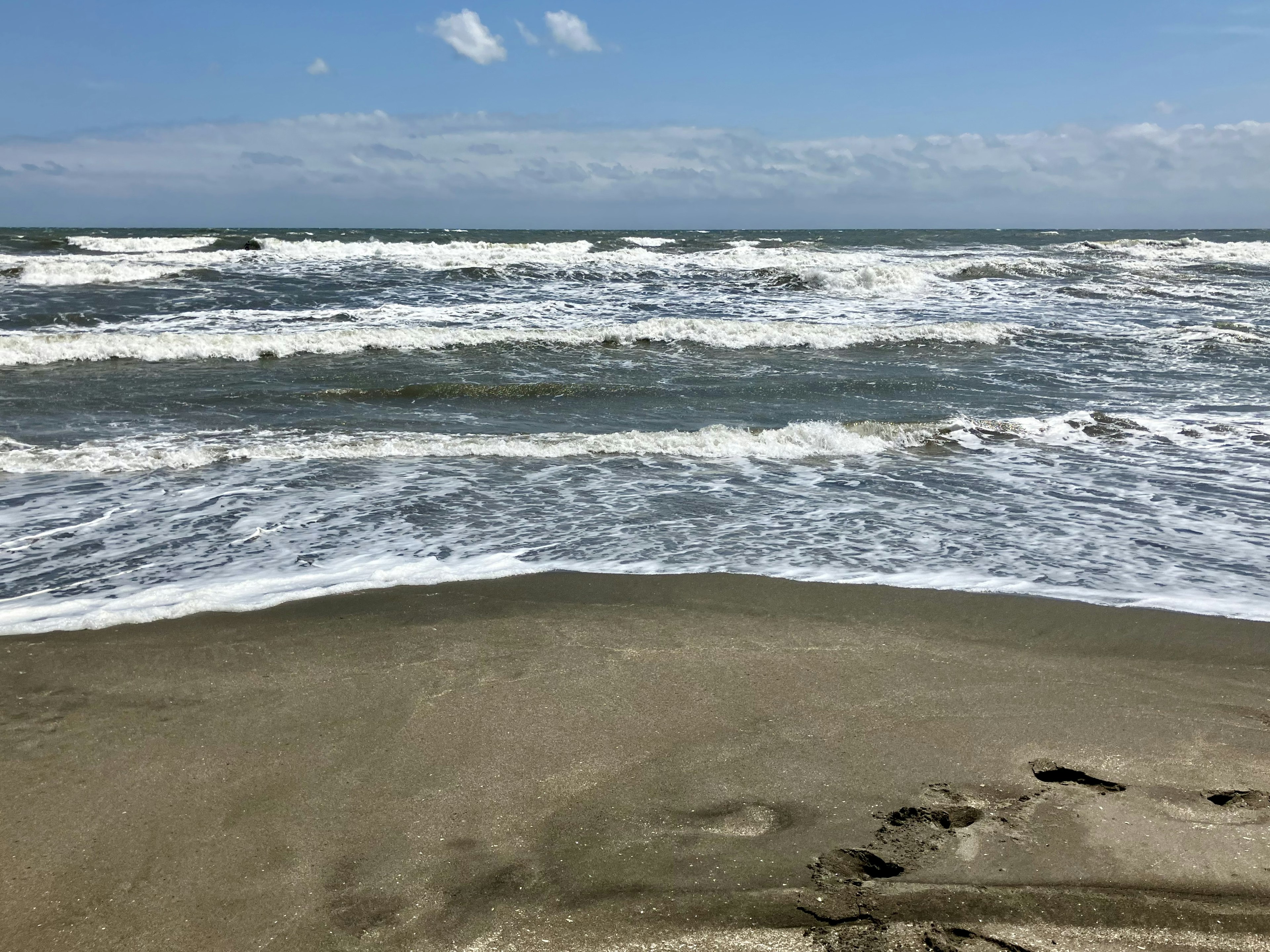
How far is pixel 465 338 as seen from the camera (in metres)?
14.3

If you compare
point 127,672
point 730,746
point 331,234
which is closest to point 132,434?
point 127,672

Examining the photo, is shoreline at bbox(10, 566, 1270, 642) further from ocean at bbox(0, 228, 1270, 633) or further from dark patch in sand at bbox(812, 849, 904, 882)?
dark patch in sand at bbox(812, 849, 904, 882)

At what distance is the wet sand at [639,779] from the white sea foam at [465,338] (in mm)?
10156

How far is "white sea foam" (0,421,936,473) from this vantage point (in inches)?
281

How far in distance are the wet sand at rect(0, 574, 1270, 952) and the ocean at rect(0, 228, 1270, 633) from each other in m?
0.66

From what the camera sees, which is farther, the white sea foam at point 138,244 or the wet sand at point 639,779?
the white sea foam at point 138,244

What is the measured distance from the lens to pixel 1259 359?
1305 cm

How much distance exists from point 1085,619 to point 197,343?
501 inches

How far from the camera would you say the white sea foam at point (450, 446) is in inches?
281

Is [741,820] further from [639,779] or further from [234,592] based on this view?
[234,592]

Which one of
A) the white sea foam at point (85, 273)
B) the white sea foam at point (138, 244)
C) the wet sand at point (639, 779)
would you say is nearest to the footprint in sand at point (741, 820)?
the wet sand at point (639, 779)

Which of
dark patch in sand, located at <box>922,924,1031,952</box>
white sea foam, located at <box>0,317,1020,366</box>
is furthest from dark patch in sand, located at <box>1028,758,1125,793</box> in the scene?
white sea foam, located at <box>0,317,1020,366</box>

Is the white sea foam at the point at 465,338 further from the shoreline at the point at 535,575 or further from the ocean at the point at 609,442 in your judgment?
the shoreline at the point at 535,575

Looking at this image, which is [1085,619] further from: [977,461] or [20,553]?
[20,553]
